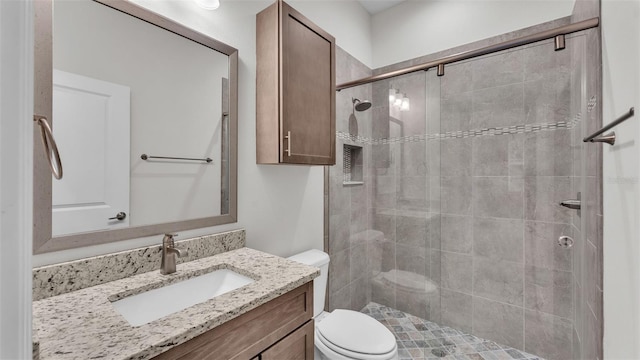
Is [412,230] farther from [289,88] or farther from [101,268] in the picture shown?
[101,268]

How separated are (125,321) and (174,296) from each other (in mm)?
316

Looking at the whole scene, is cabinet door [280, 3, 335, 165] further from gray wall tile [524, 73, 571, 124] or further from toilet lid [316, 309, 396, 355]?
gray wall tile [524, 73, 571, 124]

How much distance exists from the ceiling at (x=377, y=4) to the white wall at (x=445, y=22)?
42mm

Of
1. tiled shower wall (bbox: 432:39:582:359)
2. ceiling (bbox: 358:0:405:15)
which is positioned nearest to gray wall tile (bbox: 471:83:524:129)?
tiled shower wall (bbox: 432:39:582:359)

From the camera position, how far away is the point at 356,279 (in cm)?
229

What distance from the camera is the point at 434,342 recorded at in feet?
6.65

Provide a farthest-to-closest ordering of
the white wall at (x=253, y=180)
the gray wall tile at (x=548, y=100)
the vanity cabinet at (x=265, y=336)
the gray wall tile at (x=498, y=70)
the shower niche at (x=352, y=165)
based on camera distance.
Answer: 1. the shower niche at (x=352, y=165)
2. the gray wall tile at (x=498, y=70)
3. the gray wall tile at (x=548, y=100)
4. the white wall at (x=253, y=180)
5. the vanity cabinet at (x=265, y=336)

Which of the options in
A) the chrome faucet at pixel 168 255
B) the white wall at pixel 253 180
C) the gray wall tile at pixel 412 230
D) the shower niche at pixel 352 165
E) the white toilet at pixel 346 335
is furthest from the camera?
the shower niche at pixel 352 165

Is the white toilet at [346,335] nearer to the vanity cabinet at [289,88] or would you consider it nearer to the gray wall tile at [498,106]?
the vanity cabinet at [289,88]

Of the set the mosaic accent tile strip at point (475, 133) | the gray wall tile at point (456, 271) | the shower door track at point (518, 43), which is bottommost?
the gray wall tile at point (456, 271)

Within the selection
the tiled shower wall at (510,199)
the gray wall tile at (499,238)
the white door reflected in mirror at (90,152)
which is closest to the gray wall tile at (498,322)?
the tiled shower wall at (510,199)

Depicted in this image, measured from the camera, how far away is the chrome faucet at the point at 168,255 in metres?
1.06

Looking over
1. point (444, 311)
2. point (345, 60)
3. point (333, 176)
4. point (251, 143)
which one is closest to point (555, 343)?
point (444, 311)

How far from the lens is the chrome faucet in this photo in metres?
1.06
